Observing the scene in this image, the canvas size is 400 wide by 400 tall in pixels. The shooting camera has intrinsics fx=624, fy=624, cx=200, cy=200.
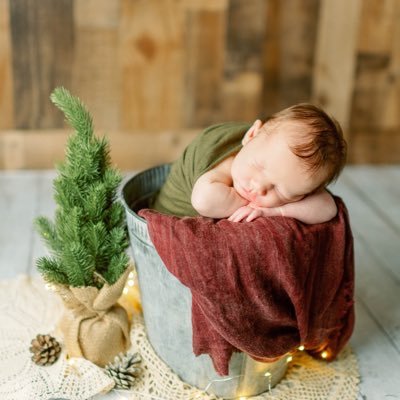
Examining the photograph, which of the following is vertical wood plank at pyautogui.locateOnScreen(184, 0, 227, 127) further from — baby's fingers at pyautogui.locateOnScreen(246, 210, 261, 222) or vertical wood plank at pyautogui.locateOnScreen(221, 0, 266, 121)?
baby's fingers at pyautogui.locateOnScreen(246, 210, 261, 222)

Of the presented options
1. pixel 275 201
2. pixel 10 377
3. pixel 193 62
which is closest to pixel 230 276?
pixel 275 201

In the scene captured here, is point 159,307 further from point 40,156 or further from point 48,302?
point 40,156

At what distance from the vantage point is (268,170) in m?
1.02

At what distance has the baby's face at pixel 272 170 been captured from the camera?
3.28 ft

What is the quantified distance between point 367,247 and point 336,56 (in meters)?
0.78

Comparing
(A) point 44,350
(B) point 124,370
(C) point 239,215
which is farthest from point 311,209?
(A) point 44,350

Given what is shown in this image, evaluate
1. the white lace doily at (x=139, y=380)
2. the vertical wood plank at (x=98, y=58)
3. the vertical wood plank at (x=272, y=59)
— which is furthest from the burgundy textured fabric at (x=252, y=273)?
the vertical wood plank at (x=272, y=59)

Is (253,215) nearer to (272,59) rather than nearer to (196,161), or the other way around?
(196,161)

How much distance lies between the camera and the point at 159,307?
112 cm

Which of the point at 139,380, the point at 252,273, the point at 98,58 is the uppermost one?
the point at 98,58

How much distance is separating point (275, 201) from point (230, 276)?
0.55 ft

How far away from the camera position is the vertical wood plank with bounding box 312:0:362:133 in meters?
2.12

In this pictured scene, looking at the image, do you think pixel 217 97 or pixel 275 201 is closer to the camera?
pixel 275 201

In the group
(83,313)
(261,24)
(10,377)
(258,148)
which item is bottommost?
(10,377)
